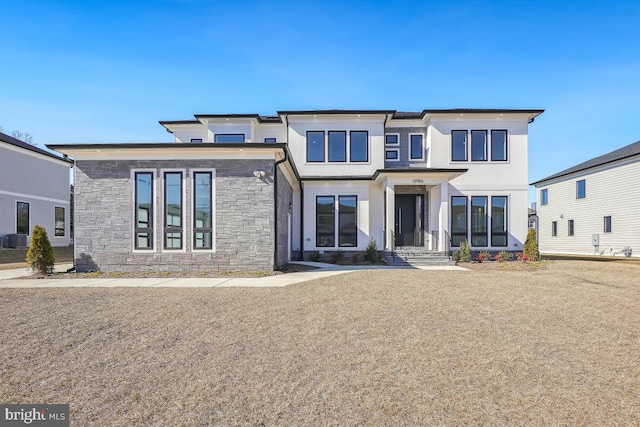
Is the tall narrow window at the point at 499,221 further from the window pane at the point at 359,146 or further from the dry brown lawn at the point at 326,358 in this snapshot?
the dry brown lawn at the point at 326,358

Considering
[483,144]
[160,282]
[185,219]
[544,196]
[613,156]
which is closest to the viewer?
[160,282]

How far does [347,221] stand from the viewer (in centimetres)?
1548

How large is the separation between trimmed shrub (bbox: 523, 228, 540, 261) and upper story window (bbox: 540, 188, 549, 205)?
15.4 meters

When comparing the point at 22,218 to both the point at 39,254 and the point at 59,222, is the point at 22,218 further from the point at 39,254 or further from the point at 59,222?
the point at 39,254

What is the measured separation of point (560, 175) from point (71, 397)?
30211 mm

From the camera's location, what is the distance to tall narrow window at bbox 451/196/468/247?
50.9 ft

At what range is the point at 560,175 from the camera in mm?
24500

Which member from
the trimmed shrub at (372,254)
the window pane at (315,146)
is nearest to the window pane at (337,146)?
the window pane at (315,146)

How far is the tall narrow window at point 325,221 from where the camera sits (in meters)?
15.5

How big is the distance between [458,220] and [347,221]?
5.43 meters

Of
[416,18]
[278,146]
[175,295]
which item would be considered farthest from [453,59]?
[175,295]

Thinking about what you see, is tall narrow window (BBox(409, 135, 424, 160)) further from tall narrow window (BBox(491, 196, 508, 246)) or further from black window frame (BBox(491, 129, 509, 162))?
tall narrow window (BBox(491, 196, 508, 246))

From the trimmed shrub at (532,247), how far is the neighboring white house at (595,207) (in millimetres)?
9690

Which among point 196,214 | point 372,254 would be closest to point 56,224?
point 196,214
